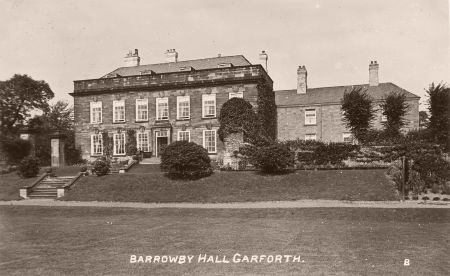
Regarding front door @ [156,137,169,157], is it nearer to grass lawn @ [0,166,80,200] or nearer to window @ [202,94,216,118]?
window @ [202,94,216,118]

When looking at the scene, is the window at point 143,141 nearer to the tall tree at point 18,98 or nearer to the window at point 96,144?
the window at point 96,144

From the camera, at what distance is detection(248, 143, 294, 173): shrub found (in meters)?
23.7

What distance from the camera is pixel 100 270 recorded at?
272 inches

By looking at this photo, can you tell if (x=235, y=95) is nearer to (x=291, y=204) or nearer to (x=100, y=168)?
(x=100, y=168)

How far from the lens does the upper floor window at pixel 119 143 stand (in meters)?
35.7

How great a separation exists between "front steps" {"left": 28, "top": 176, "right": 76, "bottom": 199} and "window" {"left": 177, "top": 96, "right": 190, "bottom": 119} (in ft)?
35.5

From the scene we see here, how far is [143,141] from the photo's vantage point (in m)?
35.3

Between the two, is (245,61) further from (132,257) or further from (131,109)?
(132,257)

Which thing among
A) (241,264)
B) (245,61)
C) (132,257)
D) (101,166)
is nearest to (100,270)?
(132,257)

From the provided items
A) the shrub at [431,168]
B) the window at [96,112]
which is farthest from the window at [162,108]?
the shrub at [431,168]

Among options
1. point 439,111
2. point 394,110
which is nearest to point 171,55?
point 394,110

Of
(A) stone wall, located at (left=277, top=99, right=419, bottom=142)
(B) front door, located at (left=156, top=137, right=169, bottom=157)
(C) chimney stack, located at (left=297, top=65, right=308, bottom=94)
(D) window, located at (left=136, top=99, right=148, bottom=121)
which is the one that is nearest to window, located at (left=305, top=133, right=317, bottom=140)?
(A) stone wall, located at (left=277, top=99, right=419, bottom=142)

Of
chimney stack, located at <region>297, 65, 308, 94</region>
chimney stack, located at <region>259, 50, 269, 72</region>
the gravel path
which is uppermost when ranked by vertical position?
chimney stack, located at <region>259, 50, 269, 72</region>

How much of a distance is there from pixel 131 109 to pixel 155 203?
16.5 m
